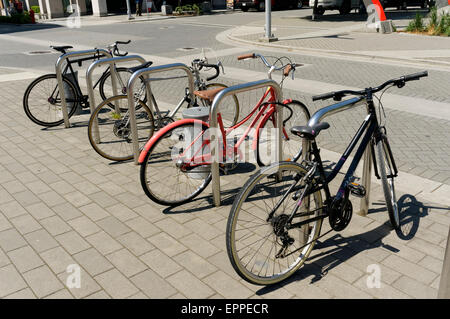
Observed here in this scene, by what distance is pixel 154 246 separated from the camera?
4.10 m

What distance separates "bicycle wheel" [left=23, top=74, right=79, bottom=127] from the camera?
7.50 m

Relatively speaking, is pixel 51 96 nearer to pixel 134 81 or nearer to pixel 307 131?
pixel 134 81

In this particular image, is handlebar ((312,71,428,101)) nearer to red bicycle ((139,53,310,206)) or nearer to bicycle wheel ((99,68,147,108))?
red bicycle ((139,53,310,206))

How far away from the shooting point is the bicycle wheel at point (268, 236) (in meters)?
3.29

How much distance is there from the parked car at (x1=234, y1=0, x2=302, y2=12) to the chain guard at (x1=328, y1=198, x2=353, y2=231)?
3090 centimetres

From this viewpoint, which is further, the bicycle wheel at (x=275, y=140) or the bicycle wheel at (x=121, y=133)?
the bicycle wheel at (x=121, y=133)

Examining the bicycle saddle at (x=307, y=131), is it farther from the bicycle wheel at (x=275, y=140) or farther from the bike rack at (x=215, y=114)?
the bicycle wheel at (x=275, y=140)

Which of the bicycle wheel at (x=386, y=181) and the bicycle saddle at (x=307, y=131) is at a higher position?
the bicycle saddle at (x=307, y=131)

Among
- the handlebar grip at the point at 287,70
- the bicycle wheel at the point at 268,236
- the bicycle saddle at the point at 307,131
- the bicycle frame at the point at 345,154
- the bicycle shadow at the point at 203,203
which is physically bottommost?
the bicycle shadow at the point at 203,203

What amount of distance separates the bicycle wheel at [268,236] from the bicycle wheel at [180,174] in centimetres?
76

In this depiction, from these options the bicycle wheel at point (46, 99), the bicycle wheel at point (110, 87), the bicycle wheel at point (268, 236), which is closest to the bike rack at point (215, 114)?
the bicycle wheel at point (268, 236)

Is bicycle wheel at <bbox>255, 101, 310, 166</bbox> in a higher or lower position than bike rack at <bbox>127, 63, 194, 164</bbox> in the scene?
lower

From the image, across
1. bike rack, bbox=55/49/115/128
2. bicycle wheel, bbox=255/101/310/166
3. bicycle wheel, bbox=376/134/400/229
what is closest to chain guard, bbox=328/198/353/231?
bicycle wheel, bbox=376/134/400/229
